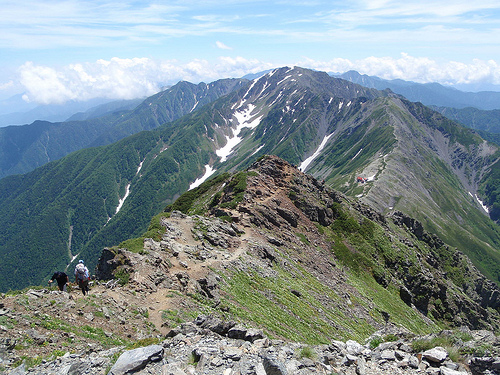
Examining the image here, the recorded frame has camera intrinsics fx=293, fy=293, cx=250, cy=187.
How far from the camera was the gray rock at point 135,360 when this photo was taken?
45.0 feet

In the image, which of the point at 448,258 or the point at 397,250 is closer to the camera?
the point at 397,250

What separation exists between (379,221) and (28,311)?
306 feet

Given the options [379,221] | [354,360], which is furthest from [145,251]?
[379,221]

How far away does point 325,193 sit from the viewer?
279 feet

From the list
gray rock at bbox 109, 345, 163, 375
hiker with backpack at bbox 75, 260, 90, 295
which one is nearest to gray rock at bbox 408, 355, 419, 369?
gray rock at bbox 109, 345, 163, 375

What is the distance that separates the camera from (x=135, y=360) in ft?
A: 46.2

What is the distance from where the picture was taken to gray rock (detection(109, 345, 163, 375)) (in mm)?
13719

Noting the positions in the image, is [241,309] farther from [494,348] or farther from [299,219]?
[299,219]

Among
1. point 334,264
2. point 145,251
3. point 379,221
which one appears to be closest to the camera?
point 145,251

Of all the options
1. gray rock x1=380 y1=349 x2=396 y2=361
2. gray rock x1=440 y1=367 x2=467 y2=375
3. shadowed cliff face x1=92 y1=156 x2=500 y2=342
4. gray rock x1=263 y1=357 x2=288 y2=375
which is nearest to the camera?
gray rock x1=263 y1=357 x2=288 y2=375

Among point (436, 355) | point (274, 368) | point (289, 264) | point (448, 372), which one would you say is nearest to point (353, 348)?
point (436, 355)

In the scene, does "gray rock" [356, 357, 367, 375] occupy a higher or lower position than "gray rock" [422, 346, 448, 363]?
lower

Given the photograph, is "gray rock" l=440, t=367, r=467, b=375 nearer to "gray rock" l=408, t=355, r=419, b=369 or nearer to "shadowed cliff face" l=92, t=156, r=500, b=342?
"gray rock" l=408, t=355, r=419, b=369

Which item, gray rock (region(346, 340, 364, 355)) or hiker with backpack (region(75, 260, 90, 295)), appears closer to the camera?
gray rock (region(346, 340, 364, 355))
